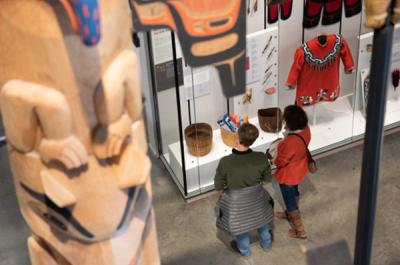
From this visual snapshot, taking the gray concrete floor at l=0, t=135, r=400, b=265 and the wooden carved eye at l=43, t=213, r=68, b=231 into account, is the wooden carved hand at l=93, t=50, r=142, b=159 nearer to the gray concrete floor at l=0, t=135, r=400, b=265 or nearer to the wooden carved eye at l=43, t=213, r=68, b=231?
the wooden carved eye at l=43, t=213, r=68, b=231

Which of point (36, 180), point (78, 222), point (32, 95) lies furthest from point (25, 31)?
point (78, 222)

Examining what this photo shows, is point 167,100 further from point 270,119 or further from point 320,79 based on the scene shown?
point 320,79

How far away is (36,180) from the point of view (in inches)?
66.2

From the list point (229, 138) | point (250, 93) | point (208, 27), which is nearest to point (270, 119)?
point (250, 93)

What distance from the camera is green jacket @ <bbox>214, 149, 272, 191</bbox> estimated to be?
12.0ft

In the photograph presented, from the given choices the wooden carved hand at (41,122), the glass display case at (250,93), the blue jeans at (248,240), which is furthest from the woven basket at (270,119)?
the wooden carved hand at (41,122)

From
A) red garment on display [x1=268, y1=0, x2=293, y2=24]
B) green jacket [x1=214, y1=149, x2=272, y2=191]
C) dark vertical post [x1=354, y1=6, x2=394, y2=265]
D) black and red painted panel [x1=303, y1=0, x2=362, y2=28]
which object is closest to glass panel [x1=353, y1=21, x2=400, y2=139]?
black and red painted panel [x1=303, y1=0, x2=362, y2=28]

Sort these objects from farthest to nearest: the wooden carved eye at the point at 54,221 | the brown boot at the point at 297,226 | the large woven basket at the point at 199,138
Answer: the large woven basket at the point at 199,138, the brown boot at the point at 297,226, the wooden carved eye at the point at 54,221

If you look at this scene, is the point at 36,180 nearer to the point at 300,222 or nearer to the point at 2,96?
the point at 2,96

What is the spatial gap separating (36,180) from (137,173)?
0.28 meters

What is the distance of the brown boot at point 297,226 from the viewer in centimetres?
418

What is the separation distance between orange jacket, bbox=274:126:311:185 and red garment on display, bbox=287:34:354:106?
0.79 meters

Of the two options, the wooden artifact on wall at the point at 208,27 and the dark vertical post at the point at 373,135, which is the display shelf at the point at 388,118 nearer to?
the dark vertical post at the point at 373,135

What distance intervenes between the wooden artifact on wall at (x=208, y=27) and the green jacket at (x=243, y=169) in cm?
180
